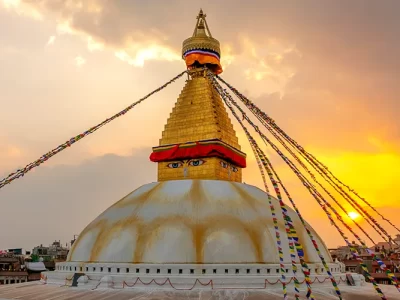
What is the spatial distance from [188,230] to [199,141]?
546cm

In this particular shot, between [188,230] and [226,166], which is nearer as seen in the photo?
[188,230]

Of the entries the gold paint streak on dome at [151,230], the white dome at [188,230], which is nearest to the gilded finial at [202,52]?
the white dome at [188,230]

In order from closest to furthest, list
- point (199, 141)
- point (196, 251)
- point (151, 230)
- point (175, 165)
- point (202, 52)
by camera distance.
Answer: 1. point (196, 251)
2. point (151, 230)
3. point (199, 141)
4. point (175, 165)
5. point (202, 52)

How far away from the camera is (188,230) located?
14828mm

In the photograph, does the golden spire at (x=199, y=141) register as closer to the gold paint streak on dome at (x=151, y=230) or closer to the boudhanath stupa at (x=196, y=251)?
the boudhanath stupa at (x=196, y=251)

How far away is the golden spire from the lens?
62.3ft

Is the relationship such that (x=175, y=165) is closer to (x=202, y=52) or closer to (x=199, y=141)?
(x=199, y=141)

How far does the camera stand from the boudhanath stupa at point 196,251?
540 inches

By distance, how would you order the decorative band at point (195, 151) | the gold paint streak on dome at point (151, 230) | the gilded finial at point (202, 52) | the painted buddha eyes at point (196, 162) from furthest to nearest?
the gilded finial at point (202, 52), the painted buddha eyes at point (196, 162), the decorative band at point (195, 151), the gold paint streak on dome at point (151, 230)

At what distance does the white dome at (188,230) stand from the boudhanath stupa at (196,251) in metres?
0.03

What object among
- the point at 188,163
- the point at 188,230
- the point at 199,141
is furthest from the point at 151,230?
the point at 199,141

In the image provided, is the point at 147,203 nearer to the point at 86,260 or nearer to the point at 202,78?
the point at 86,260

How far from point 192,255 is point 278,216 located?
3.91 m

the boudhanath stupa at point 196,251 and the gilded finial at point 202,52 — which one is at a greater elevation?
the gilded finial at point 202,52
